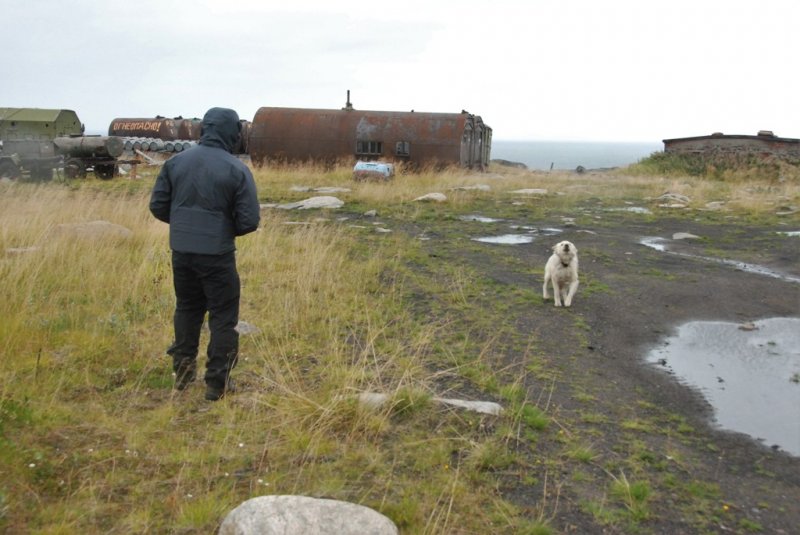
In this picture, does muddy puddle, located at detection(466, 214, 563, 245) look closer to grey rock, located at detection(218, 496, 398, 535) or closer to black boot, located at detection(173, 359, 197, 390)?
black boot, located at detection(173, 359, 197, 390)

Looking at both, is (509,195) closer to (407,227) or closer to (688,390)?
(407,227)

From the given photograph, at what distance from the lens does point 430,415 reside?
5000 mm

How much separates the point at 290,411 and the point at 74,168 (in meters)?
20.4

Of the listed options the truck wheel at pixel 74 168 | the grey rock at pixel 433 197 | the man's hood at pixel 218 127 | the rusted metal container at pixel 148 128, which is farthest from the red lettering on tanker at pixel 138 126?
the man's hood at pixel 218 127

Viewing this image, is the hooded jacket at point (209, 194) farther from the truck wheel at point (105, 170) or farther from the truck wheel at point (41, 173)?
the truck wheel at point (105, 170)

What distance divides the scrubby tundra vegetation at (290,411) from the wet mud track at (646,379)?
41mm

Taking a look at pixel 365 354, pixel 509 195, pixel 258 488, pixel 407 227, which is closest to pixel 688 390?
pixel 365 354

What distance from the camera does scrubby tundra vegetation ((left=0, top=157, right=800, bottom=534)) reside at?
3.82 m

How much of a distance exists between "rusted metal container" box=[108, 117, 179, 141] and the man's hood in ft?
97.6

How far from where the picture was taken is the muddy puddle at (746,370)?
512 centimetres

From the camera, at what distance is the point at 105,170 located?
22.9 metres

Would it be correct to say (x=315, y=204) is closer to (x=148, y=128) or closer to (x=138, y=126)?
(x=148, y=128)

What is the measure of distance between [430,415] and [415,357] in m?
0.91

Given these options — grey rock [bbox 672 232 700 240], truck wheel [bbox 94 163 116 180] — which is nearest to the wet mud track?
grey rock [bbox 672 232 700 240]
